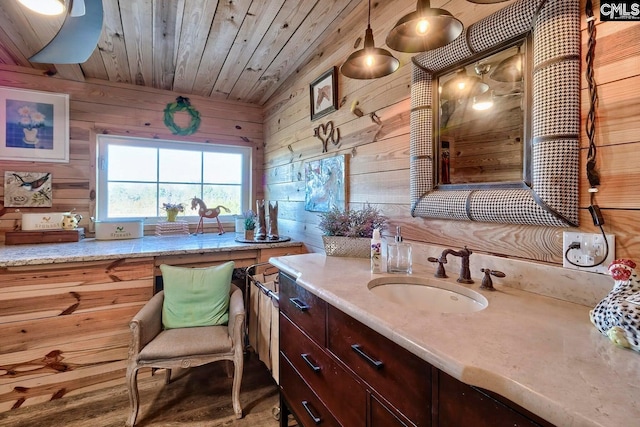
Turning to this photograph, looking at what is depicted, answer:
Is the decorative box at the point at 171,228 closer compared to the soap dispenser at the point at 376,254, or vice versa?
the soap dispenser at the point at 376,254

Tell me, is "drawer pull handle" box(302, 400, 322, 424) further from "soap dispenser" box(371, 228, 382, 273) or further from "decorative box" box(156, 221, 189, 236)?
"decorative box" box(156, 221, 189, 236)

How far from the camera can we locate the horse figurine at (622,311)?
23.8 inches

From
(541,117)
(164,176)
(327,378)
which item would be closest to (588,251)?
(541,117)

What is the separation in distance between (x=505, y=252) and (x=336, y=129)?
126cm

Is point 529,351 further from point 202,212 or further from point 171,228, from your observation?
point 171,228

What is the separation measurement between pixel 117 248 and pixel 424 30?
2171 millimetres

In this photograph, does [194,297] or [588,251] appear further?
[194,297]

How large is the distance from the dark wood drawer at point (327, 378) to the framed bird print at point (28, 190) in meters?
2.27

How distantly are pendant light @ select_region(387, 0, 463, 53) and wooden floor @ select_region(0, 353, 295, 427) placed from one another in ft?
6.21

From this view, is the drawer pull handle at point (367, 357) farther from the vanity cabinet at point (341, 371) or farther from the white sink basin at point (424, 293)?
the white sink basin at point (424, 293)

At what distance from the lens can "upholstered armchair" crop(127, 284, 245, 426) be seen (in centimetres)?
157

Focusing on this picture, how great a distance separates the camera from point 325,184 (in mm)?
2064

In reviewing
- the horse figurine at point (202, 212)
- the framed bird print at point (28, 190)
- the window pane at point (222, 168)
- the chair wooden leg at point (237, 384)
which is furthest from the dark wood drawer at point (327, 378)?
the framed bird print at point (28, 190)

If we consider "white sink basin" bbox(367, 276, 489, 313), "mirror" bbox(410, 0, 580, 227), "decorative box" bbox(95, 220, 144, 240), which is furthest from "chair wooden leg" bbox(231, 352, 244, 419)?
"decorative box" bbox(95, 220, 144, 240)
